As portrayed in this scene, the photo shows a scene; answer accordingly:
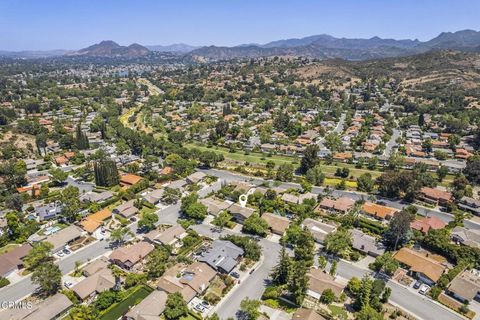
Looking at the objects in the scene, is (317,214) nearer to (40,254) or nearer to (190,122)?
(40,254)

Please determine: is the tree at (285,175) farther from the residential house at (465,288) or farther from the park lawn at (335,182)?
the residential house at (465,288)

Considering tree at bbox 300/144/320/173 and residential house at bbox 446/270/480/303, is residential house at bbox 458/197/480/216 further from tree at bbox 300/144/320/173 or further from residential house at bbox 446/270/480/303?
tree at bbox 300/144/320/173

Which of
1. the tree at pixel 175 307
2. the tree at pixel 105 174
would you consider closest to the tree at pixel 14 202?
the tree at pixel 105 174

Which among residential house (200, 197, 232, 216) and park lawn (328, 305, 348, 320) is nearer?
park lawn (328, 305, 348, 320)

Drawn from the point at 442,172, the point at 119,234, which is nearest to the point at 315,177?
the point at 442,172

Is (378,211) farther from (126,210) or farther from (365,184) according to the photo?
(126,210)

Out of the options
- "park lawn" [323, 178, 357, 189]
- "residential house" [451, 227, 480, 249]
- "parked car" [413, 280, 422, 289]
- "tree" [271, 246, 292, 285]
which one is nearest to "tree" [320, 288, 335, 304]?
"tree" [271, 246, 292, 285]
